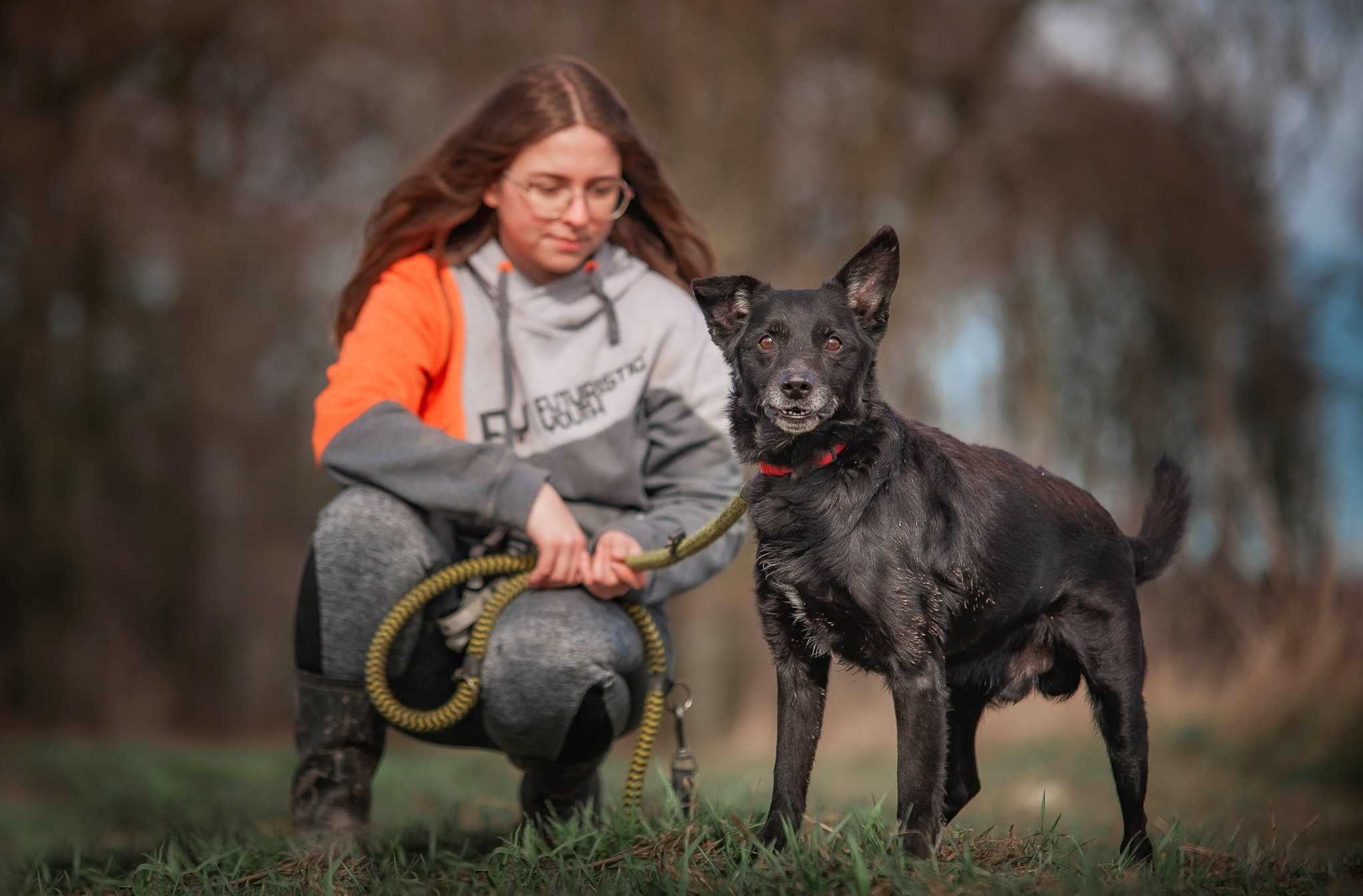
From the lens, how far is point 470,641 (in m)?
3.68

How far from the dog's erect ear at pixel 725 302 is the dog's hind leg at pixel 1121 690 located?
1044 mm

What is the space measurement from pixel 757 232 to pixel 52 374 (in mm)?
8562

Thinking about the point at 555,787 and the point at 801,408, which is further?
the point at 555,787

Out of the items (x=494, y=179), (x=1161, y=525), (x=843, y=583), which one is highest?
(x=494, y=179)

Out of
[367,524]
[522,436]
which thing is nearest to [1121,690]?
[522,436]

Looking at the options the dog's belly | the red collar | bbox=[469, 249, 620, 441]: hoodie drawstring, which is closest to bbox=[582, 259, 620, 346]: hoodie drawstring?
bbox=[469, 249, 620, 441]: hoodie drawstring

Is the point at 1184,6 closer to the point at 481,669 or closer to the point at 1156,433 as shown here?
the point at 1156,433

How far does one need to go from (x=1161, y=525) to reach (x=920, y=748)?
102 cm

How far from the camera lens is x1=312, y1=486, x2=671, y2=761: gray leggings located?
3555 mm

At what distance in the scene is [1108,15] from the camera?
12266mm

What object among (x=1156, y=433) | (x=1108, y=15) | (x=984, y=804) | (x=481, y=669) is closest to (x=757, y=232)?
(x=1108, y=15)

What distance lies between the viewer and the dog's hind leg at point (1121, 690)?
115 inches

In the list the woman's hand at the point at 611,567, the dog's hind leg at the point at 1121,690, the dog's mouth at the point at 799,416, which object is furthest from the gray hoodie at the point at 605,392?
the dog's hind leg at the point at 1121,690

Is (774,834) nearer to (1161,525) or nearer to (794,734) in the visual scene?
(794,734)
